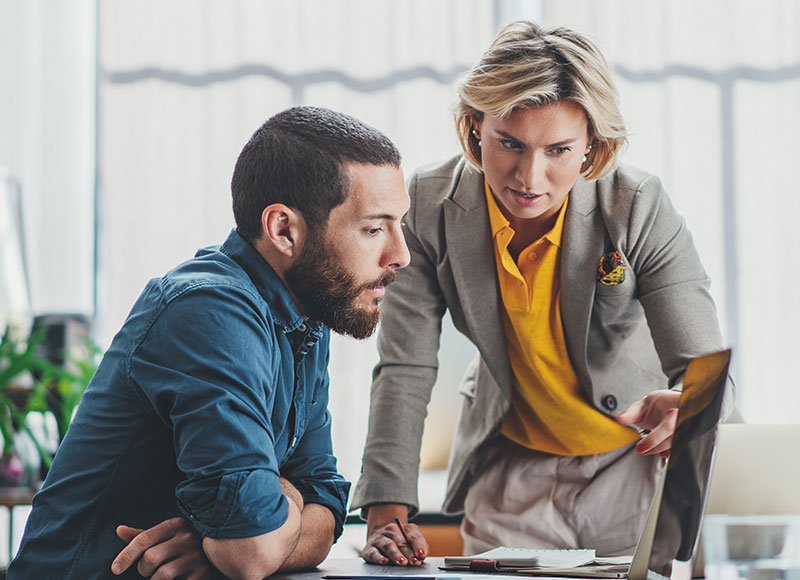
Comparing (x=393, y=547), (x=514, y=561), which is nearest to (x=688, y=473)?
(x=514, y=561)

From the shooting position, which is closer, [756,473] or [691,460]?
[691,460]

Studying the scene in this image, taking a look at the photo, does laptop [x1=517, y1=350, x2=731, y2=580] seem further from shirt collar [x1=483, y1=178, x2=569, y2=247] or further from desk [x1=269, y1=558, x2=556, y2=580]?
shirt collar [x1=483, y1=178, x2=569, y2=247]

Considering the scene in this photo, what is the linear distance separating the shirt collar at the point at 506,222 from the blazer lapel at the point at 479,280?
0.01m

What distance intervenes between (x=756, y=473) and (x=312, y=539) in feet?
1.78

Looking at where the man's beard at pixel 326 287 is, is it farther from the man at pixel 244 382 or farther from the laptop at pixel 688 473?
the laptop at pixel 688 473

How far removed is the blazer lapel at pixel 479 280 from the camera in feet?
5.03

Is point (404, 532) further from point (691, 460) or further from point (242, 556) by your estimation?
point (691, 460)

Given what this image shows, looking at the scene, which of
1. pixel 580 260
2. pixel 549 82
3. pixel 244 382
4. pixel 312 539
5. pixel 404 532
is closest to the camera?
pixel 244 382

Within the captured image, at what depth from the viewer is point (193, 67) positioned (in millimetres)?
3684

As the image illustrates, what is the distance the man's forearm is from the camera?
1.08 metres

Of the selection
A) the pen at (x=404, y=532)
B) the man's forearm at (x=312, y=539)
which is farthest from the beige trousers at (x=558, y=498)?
the man's forearm at (x=312, y=539)

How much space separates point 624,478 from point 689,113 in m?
2.46

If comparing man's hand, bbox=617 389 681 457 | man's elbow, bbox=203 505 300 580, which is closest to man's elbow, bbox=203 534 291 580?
man's elbow, bbox=203 505 300 580

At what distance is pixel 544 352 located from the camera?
154 centimetres
